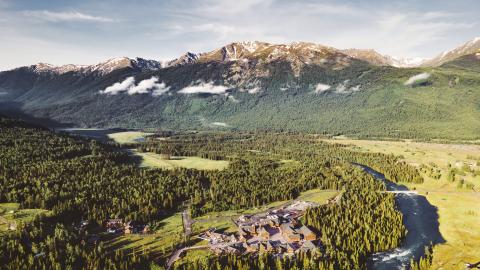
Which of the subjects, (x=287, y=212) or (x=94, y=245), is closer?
(x=94, y=245)

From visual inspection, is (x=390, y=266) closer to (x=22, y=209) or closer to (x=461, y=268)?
(x=461, y=268)

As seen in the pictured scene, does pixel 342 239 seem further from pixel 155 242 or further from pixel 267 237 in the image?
pixel 155 242

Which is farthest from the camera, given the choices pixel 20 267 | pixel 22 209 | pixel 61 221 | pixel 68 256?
pixel 22 209

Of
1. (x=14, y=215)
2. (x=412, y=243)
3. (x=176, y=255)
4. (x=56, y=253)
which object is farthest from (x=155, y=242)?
(x=412, y=243)

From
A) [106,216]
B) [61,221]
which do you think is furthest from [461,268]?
[61,221]

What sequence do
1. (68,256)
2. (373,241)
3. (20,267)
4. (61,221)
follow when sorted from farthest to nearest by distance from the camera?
(61,221) → (373,241) → (68,256) → (20,267)

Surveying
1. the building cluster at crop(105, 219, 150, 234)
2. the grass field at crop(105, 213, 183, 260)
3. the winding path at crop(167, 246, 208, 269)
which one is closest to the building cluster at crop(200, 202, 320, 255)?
the winding path at crop(167, 246, 208, 269)

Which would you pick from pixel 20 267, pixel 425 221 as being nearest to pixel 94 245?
pixel 20 267
